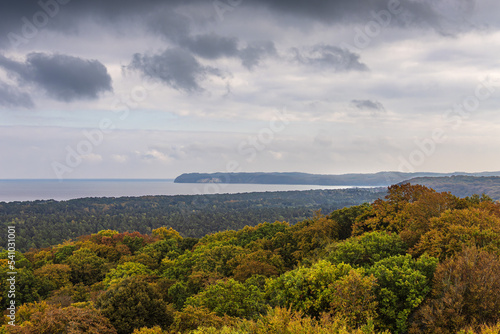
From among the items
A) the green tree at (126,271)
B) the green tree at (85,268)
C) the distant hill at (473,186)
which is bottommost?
the green tree at (85,268)

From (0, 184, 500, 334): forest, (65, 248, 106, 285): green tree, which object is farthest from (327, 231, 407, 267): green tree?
(65, 248, 106, 285): green tree

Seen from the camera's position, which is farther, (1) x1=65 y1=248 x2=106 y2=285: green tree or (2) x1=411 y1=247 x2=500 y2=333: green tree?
(1) x1=65 y1=248 x2=106 y2=285: green tree

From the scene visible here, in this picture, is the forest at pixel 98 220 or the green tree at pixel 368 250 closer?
the green tree at pixel 368 250

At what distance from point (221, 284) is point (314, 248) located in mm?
18719

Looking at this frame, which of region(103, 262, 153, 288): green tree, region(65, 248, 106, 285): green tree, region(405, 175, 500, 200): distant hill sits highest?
region(405, 175, 500, 200): distant hill

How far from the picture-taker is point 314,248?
131 feet

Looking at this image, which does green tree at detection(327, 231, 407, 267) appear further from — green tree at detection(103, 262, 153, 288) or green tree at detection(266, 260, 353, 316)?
green tree at detection(103, 262, 153, 288)

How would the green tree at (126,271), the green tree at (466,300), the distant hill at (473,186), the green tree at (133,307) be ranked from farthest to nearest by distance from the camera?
the distant hill at (473,186) < the green tree at (126,271) < the green tree at (133,307) < the green tree at (466,300)

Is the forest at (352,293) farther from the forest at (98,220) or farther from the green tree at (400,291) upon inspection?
the forest at (98,220)

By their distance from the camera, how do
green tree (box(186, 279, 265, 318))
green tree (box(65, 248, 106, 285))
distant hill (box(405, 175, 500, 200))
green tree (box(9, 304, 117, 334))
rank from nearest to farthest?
green tree (box(9, 304, 117, 334)), green tree (box(186, 279, 265, 318)), green tree (box(65, 248, 106, 285)), distant hill (box(405, 175, 500, 200))

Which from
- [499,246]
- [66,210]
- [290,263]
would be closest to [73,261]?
[290,263]

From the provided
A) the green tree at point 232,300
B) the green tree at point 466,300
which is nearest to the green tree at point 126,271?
the green tree at point 232,300

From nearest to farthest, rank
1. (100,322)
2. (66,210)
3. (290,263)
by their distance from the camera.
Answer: (100,322) → (290,263) → (66,210)

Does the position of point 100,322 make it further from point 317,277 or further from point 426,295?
point 426,295
